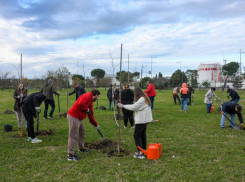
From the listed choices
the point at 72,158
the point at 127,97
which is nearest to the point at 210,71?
the point at 127,97

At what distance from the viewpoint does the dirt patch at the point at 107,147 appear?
5.45 metres

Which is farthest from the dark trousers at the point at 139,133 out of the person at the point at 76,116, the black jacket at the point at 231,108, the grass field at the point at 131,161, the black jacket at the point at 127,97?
the black jacket at the point at 231,108

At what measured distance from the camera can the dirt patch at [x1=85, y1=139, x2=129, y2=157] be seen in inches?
214

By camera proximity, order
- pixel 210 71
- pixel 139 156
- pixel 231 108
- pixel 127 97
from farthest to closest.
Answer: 1. pixel 210 71
2. pixel 127 97
3. pixel 231 108
4. pixel 139 156

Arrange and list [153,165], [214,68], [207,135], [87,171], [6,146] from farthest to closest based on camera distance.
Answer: [214,68] < [207,135] < [6,146] < [153,165] < [87,171]

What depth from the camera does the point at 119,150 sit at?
5.53 m

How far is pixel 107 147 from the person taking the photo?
5.92 meters

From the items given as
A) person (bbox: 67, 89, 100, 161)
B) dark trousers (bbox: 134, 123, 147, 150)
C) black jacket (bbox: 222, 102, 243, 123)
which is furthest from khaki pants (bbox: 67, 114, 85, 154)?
black jacket (bbox: 222, 102, 243, 123)

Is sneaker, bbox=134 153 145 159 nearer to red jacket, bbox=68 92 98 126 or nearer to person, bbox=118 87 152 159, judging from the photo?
person, bbox=118 87 152 159

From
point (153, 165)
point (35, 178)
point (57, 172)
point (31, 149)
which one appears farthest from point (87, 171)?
point (31, 149)

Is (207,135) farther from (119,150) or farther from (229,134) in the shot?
(119,150)

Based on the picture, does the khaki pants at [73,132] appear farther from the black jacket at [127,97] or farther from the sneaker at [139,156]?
the black jacket at [127,97]

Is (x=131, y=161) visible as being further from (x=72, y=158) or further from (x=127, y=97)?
(x=127, y=97)

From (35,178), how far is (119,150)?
212cm
